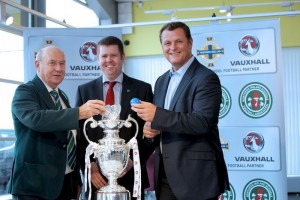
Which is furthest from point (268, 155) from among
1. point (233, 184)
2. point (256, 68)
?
point (256, 68)

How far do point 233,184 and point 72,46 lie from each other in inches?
82.4

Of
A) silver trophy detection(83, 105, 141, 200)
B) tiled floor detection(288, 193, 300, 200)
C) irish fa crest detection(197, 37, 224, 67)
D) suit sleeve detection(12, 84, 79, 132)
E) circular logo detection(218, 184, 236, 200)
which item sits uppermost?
irish fa crest detection(197, 37, 224, 67)

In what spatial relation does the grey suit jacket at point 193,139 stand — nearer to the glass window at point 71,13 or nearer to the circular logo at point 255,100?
the circular logo at point 255,100

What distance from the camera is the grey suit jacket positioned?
82.3 inches

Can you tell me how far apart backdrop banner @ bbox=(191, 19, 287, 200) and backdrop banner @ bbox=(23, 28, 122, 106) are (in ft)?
3.37

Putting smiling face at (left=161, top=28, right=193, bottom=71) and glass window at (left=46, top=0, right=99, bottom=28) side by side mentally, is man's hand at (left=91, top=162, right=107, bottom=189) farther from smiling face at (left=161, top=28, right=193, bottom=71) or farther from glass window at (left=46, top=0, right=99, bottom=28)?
glass window at (left=46, top=0, right=99, bottom=28)

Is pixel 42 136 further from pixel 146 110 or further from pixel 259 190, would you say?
pixel 259 190

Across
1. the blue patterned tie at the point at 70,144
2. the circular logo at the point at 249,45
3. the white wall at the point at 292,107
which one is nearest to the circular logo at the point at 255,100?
the circular logo at the point at 249,45

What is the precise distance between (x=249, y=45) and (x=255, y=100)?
54cm

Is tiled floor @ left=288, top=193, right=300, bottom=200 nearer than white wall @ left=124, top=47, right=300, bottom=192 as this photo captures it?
Yes

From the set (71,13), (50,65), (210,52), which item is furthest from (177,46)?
(71,13)

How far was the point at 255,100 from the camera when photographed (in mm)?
4352

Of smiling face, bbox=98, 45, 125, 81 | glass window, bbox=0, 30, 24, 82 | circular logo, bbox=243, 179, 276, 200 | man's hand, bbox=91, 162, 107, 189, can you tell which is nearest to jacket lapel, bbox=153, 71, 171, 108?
smiling face, bbox=98, 45, 125, 81

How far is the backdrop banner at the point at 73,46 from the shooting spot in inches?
170
